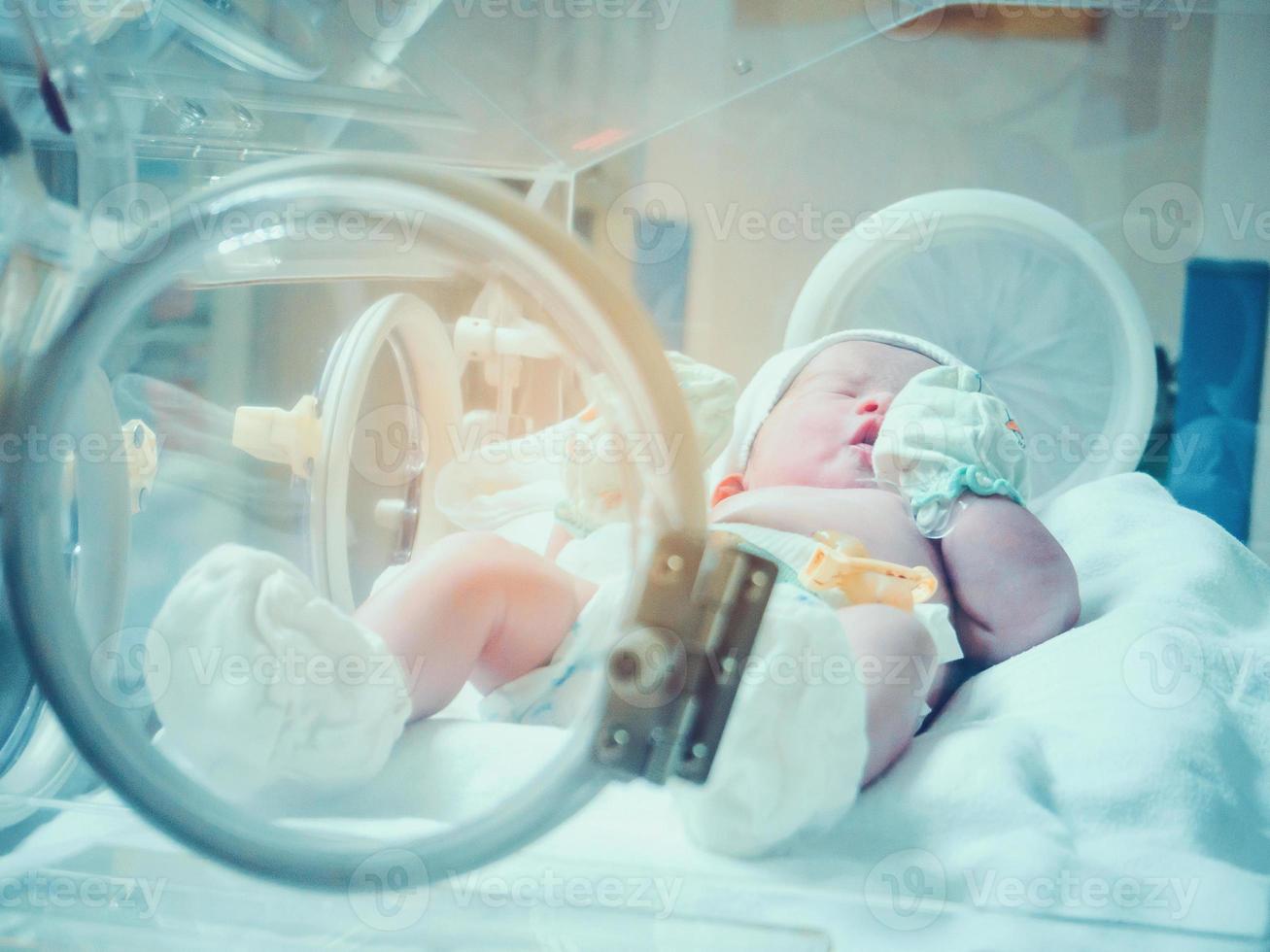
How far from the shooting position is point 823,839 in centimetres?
52

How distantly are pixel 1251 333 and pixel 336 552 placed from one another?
0.97m

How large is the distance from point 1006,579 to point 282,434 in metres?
0.55

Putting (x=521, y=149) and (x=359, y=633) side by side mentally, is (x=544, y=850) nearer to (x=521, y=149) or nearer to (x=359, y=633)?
(x=359, y=633)

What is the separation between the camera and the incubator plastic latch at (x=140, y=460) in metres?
0.64

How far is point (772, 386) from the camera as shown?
3.23ft

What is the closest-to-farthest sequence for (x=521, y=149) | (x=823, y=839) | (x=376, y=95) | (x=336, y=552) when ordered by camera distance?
(x=823, y=839)
(x=336, y=552)
(x=376, y=95)
(x=521, y=149)

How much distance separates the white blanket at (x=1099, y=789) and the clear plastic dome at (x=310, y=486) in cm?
20

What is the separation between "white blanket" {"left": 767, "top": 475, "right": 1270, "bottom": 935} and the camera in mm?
493

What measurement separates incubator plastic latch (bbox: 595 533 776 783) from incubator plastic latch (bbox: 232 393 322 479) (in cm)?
38

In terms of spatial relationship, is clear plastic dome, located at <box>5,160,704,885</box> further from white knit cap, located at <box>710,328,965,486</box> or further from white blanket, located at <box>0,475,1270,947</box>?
white knit cap, located at <box>710,328,965,486</box>

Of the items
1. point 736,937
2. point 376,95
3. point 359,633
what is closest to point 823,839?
point 736,937
